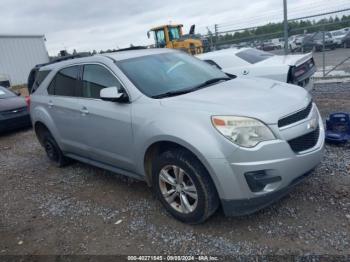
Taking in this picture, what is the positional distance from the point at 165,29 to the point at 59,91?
15.0m

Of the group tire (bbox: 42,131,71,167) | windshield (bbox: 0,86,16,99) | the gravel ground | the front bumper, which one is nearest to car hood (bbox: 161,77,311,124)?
the front bumper

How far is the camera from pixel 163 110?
333 centimetres

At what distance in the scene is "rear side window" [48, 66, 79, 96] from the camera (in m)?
4.63

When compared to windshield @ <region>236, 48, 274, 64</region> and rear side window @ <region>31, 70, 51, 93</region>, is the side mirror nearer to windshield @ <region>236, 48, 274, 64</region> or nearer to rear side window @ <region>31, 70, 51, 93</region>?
rear side window @ <region>31, 70, 51, 93</region>

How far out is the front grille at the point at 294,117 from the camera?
298cm

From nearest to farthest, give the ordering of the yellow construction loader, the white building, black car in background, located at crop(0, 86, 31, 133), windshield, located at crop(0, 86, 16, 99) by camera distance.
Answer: black car in background, located at crop(0, 86, 31, 133)
windshield, located at crop(0, 86, 16, 99)
the yellow construction loader
the white building

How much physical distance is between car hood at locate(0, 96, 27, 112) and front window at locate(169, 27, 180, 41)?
11.4 metres

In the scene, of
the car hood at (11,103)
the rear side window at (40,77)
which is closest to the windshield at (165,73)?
the rear side window at (40,77)

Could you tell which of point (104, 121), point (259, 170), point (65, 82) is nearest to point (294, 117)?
point (259, 170)

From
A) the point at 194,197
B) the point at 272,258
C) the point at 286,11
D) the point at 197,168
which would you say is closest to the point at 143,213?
the point at 194,197

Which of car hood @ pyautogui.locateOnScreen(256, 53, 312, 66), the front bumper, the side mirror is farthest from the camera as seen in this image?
car hood @ pyautogui.locateOnScreen(256, 53, 312, 66)

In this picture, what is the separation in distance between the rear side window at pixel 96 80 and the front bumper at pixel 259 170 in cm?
170

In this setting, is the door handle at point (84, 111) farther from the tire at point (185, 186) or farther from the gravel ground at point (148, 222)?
the tire at point (185, 186)

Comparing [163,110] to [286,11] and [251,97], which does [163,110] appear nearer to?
[251,97]
